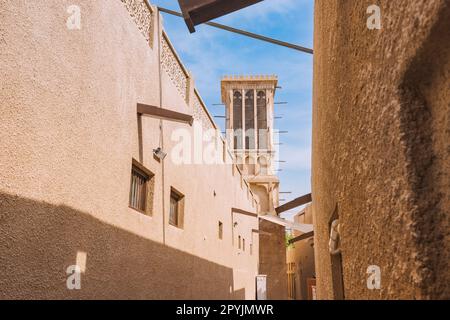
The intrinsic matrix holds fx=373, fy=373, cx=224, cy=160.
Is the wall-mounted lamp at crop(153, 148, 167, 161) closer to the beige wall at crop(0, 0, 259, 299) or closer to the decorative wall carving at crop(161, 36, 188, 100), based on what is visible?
the beige wall at crop(0, 0, 259, 299)

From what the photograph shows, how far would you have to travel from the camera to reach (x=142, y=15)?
5.52m

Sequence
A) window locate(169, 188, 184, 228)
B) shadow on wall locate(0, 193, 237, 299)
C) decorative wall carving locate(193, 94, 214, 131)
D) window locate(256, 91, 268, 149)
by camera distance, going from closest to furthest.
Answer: shadow on wall locate(0, 193, 237, 299)
window locate(169, 188, 184, 228)
decorative wall carving locate(193, 94, 214, 131)
window locate(256, 91, 268, 149)

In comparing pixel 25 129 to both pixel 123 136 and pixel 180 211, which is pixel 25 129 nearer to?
pixel 123 136

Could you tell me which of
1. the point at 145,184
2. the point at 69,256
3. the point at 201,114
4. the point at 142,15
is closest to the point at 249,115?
the point at 201,114

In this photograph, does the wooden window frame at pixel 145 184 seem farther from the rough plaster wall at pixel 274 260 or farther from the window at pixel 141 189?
the rough plaster wall at pixel 274 260

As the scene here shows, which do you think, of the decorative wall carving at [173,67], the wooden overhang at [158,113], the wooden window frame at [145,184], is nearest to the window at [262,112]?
the decorative wall carving at [173,67]

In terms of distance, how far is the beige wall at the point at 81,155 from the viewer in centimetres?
267

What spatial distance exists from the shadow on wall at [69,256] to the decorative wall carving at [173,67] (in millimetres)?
3134

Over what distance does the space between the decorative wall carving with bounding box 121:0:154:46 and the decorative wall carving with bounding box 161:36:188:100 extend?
595 millimetres

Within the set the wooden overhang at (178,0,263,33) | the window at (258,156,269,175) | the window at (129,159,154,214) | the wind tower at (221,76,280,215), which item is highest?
the wind tower at (221,76,280,215)

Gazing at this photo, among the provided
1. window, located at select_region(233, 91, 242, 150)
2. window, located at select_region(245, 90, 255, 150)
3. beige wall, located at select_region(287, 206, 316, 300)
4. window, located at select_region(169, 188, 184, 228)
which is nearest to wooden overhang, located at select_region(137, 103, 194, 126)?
window, located at select_region(169, 188, 184, 228)

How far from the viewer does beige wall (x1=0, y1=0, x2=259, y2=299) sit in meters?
2.67

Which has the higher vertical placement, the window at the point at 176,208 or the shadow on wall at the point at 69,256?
the window at the point at 176,208

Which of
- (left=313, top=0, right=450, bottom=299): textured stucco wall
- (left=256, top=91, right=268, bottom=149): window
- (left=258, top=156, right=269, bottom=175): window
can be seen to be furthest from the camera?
(left=256, top=91, right=268, bottom=149): window
